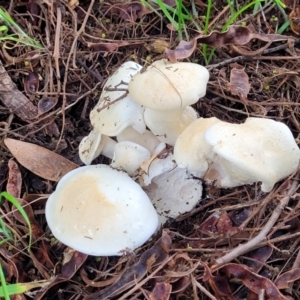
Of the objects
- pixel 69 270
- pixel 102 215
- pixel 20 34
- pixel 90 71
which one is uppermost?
pixel 20 34

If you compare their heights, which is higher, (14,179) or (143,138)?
(143,138)

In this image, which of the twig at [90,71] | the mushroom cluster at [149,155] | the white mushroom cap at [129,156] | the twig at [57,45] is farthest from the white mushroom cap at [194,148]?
the twig at [57,45]

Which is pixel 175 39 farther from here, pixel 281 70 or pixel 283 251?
pixel 283 251

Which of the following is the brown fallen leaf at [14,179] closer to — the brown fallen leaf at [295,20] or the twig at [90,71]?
the twig at [90,71]

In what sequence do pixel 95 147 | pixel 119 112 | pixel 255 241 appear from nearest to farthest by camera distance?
pixel 255 241 → pixel 119 112 → pixel 95 147

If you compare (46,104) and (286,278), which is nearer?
(286,278)

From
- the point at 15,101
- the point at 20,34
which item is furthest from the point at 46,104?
the point at 20,34

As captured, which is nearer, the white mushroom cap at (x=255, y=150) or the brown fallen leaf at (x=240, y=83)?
the white mushroom cap at (x=255, y=150)

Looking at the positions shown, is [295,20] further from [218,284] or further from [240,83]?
[218,284]
